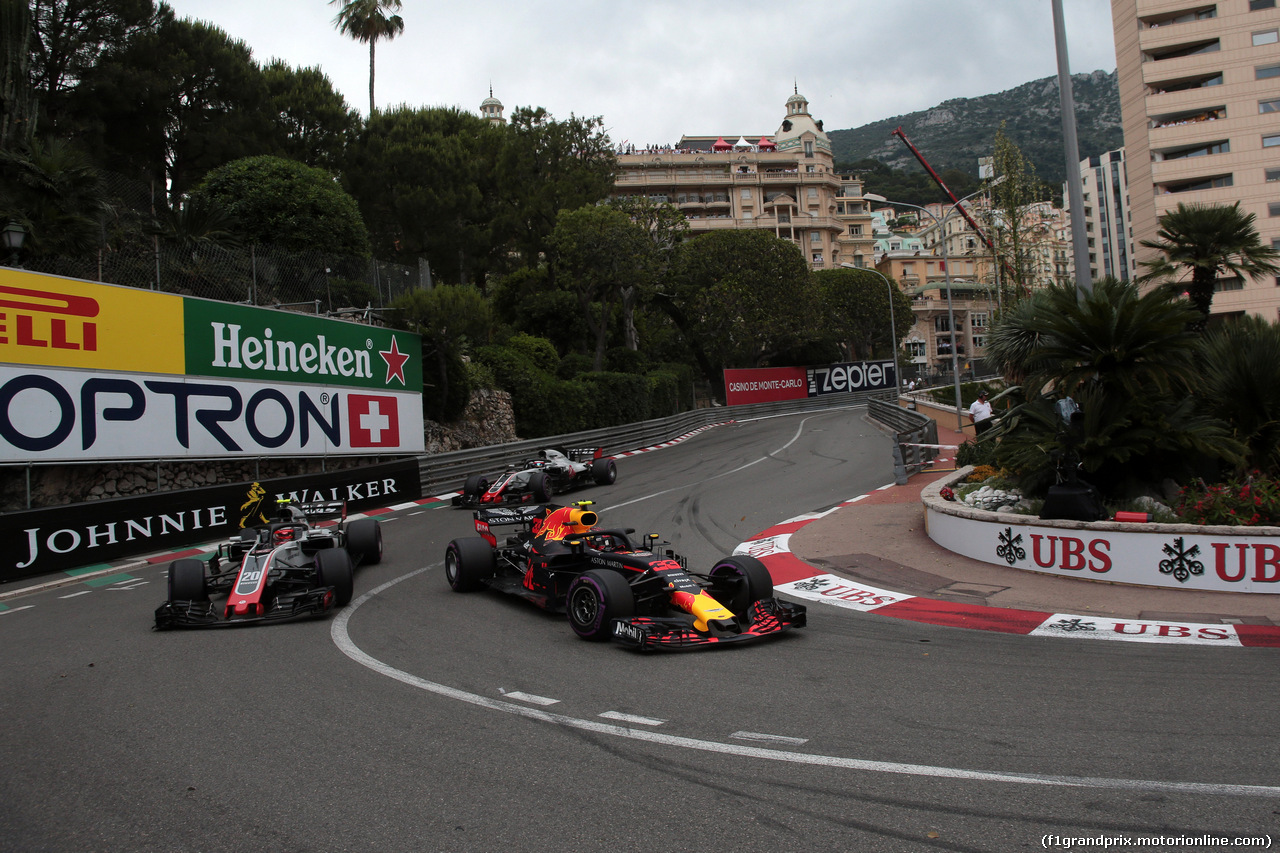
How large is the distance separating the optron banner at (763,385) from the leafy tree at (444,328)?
28.8 m

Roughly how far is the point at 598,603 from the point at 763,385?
48.0 meters

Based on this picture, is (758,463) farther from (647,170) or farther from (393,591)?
(647,170)

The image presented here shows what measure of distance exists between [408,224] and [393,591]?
96.3 ft

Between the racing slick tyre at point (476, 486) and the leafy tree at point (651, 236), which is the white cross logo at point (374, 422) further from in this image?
the leafy tree at point (651, 236)

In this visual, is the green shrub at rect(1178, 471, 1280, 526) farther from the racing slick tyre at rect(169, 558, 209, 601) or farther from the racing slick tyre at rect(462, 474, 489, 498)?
the racing slick tyre at rect(462, 474, 489, 498)

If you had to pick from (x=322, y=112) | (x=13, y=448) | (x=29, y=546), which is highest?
(x=322, y=112)

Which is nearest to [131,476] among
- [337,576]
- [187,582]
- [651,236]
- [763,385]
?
[187,582]

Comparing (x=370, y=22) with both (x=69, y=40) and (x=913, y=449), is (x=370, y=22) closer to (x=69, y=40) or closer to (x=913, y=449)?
(x=69, y=40)

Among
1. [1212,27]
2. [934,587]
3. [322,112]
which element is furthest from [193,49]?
[1212,27]

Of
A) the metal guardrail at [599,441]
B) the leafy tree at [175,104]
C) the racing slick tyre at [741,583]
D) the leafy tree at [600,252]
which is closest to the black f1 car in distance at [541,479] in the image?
the metal guardrail at [599,441]

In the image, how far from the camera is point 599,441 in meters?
29.3

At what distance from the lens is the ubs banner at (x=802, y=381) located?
52812 mm

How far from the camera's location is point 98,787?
15.5 ft

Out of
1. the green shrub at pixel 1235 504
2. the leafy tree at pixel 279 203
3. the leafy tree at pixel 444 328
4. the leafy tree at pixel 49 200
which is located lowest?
the green shrub at pixel 1235 504
